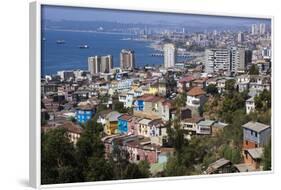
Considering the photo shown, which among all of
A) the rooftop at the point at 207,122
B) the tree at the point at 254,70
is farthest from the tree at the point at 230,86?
the rooftop at the point at 207,122

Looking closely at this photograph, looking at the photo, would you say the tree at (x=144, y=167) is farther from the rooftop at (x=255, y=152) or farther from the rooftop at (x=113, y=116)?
the rooftop at (x=255, y=152)

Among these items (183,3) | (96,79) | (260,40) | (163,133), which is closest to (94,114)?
(96,79)

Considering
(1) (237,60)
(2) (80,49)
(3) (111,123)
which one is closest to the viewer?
(2) (80,49)

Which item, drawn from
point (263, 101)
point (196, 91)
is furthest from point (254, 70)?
point (196, 91)

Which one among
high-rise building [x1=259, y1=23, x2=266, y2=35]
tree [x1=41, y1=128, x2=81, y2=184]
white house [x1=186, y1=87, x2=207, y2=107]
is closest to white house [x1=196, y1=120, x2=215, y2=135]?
white house [x1=186, y1=87, x2=207, y2=107]

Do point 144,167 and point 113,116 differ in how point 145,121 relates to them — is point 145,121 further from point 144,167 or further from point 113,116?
A: point 144,167
